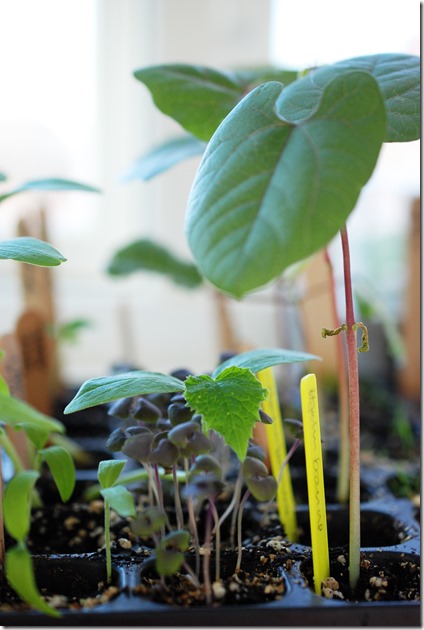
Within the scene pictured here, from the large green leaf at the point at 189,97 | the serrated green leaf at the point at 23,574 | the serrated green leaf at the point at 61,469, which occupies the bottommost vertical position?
the serrated green leaf at the point at 23,574

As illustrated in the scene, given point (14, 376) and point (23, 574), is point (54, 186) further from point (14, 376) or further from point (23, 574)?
point (23, 574)

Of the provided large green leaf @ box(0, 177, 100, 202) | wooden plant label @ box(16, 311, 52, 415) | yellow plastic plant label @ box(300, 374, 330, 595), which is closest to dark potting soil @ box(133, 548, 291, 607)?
yellow plastic plant label @ box(300, 374, 330, 595)

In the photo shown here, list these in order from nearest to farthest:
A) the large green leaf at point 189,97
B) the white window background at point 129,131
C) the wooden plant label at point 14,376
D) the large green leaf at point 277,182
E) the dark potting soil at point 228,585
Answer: the large green leaf at point 277,182 < the dark potting soil at point 228,585 < the large green leaf at point 189,97 < the wooden plant label at point 14,376 < the white window background at point 129,131

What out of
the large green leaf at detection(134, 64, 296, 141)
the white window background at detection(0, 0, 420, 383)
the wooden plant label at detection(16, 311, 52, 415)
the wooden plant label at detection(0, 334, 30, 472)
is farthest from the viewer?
the white window background at detection(0, 0, 420, 383)

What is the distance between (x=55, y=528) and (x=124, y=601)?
0.21 meters

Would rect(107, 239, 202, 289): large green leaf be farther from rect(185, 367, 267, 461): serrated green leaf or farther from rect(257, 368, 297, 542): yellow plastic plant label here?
rect(185, 367, 267, 461): serrated green leaf

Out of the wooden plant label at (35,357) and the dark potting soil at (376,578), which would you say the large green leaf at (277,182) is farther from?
the wooden plant label at (35,357)

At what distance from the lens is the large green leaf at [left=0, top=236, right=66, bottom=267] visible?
45cm

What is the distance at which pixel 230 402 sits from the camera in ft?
1.48

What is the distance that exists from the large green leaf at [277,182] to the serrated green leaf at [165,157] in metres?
0.24

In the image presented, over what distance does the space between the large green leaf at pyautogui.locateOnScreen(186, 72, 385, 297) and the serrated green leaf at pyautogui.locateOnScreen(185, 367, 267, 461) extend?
0.11 m

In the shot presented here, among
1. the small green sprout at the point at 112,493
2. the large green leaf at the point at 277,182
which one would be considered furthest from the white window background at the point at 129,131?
the large green leaf at the point at 277,182

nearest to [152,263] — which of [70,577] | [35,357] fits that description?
[35,357]

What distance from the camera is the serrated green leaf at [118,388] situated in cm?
46
